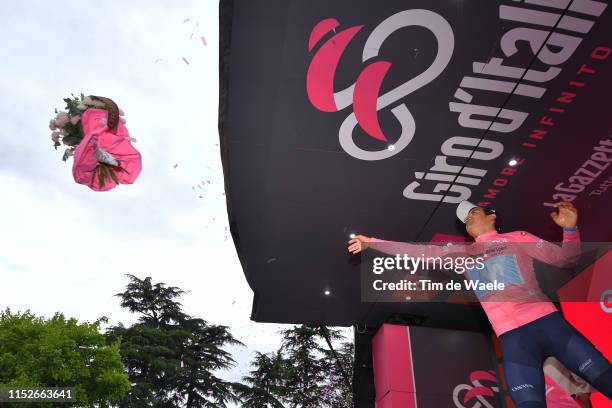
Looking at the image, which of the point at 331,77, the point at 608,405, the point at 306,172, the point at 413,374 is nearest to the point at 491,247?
the point at 331,77

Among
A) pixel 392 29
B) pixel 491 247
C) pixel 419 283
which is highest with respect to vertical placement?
pixel 392 29

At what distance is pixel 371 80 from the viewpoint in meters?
3.82

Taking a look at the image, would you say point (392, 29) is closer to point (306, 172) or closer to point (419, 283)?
point (306, 172)

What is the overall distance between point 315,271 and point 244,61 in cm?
338

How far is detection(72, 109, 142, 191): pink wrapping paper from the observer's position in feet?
8.41

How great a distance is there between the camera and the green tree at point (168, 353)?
20453 millimetres

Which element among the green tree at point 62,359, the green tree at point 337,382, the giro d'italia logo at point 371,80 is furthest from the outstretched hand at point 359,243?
the green tree at point 62,359

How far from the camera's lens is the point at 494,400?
688 cm

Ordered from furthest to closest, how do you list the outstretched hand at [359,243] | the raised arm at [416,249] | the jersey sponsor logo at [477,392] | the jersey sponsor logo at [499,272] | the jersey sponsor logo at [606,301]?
the jersey sponsor logo at [477,392] < the jersey sponsor logo at [606,301] < the raised arm at [416,249] < the outstretched hand at [359,243] < the jersey sponsor logo at [499,272]

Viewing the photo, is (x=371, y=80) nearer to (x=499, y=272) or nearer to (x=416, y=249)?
(x=416, y=249)

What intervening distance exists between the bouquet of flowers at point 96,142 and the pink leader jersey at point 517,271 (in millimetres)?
1636

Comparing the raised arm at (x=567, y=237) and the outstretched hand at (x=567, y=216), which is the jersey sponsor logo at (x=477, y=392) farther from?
the outstretched hand at (x=567, y=216)

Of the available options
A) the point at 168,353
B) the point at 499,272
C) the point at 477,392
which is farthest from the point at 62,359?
the point at 499,272

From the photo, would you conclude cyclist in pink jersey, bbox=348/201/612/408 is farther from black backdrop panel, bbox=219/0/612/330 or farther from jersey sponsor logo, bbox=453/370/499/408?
jersey sponsor logo, bbox=453/370/499/408
